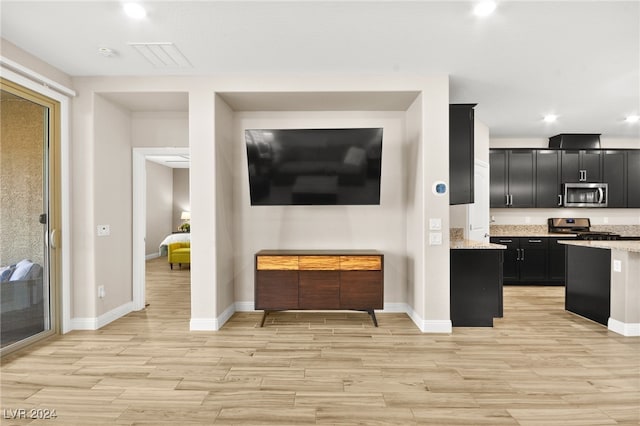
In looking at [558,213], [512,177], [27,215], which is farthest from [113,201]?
[558,213]

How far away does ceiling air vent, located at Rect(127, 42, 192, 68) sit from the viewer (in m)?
3.01

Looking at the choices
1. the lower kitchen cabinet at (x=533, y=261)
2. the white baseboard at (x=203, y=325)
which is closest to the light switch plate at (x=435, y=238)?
the white baseboard at (x=203, y=325)

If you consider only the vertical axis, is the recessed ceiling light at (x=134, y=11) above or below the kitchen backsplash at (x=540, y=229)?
above

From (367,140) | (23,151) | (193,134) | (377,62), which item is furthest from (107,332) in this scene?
(377,62)

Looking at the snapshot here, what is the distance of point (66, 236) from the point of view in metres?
3.57

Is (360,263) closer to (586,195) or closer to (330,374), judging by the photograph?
(330,374)

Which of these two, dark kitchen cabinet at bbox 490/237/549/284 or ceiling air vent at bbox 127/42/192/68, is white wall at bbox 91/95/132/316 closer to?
ceiling air vent at bbox 127/42/192/68

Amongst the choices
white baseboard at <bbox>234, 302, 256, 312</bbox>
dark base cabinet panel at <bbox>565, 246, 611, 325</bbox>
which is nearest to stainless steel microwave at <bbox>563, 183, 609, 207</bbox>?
dark base cabinet panel at <bbox>565, 246, 611, 325</bbox>

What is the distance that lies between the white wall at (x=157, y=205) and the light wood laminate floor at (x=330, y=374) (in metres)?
5.84

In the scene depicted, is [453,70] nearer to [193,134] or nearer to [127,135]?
[193,134]

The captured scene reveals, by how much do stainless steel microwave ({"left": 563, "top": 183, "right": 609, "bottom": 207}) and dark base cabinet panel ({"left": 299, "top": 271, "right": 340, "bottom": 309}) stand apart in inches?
192

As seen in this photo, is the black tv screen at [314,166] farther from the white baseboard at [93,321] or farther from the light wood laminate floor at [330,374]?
the white baseboard at [93,321]

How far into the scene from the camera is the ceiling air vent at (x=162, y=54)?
301 centimetres

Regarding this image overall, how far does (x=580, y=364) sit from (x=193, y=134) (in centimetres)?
410
